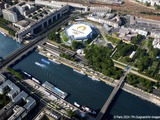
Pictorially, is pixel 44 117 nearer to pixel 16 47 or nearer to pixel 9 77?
pixel 9 77

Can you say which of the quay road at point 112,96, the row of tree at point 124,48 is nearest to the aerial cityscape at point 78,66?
the quay road at point 112,96

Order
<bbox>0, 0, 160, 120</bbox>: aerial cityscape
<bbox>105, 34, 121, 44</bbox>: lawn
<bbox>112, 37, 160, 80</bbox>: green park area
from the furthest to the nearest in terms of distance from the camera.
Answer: <bbox>105, 34, 121, 44</bbox>: lawn → <bbox>112, 37, 160, 80</bbox>: green park area → <bbox>0, 0, 160, 120</bbox>: aerial cityscape

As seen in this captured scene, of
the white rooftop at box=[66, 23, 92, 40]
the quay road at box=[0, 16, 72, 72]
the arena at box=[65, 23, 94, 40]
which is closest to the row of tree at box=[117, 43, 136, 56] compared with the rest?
the arena at box=[65, 23, 94, 40]

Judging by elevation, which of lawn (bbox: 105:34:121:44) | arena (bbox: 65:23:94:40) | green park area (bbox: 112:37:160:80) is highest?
arena (bbox: 65:23:94:40)

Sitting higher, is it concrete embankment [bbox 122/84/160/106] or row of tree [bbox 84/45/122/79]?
row of tree [bbox 84/45/122/79]

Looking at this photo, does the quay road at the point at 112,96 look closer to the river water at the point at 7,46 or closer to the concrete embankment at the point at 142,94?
the concrete embankment at the point at 142,94

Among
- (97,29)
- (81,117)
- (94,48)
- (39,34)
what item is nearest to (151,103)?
(81,117)

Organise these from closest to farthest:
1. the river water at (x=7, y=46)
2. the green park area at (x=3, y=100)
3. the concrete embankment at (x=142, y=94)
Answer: the green park area at (x=3, y=100) < the concrete embankment at (x=142, y=94) < the river water at (x=7, y=46)

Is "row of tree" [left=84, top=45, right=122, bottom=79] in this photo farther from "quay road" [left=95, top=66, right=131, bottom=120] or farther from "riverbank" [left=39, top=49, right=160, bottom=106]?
"riverbank" [left=39, top=49, right=160, bottom=106]
